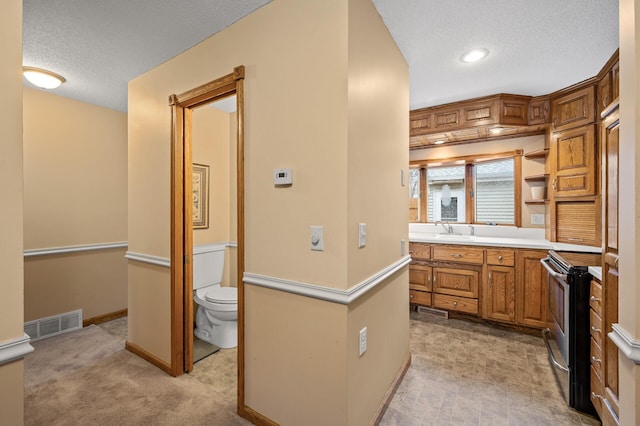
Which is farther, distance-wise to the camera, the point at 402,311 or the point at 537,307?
the point at 537,307

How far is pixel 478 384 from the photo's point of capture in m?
2.03

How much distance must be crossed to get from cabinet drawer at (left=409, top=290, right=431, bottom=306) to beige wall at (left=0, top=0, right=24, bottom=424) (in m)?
3.22

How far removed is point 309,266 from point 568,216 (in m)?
2.83

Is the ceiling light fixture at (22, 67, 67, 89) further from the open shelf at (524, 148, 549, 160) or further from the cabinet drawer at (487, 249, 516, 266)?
the open shelf at (524, 148, 549, 160)

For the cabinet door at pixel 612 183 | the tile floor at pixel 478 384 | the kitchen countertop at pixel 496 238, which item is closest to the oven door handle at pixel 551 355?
the tile floor at pixel 478 384

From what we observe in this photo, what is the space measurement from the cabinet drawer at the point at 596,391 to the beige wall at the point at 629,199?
0.72 metres

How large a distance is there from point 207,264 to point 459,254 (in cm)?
268

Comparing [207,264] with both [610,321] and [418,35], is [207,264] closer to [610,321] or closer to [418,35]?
[418,35]

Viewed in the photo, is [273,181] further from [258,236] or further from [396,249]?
[396,249]

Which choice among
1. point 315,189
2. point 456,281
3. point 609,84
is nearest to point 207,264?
point 315,189

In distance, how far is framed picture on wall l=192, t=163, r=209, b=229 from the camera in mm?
2965

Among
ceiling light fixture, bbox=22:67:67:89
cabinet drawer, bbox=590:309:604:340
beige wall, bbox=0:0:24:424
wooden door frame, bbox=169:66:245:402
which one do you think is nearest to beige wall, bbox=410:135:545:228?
cabinet drawer, bbox=590:309:604:340

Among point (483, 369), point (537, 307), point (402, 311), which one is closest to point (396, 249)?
point (402, 311)

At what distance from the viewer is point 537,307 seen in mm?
2758
